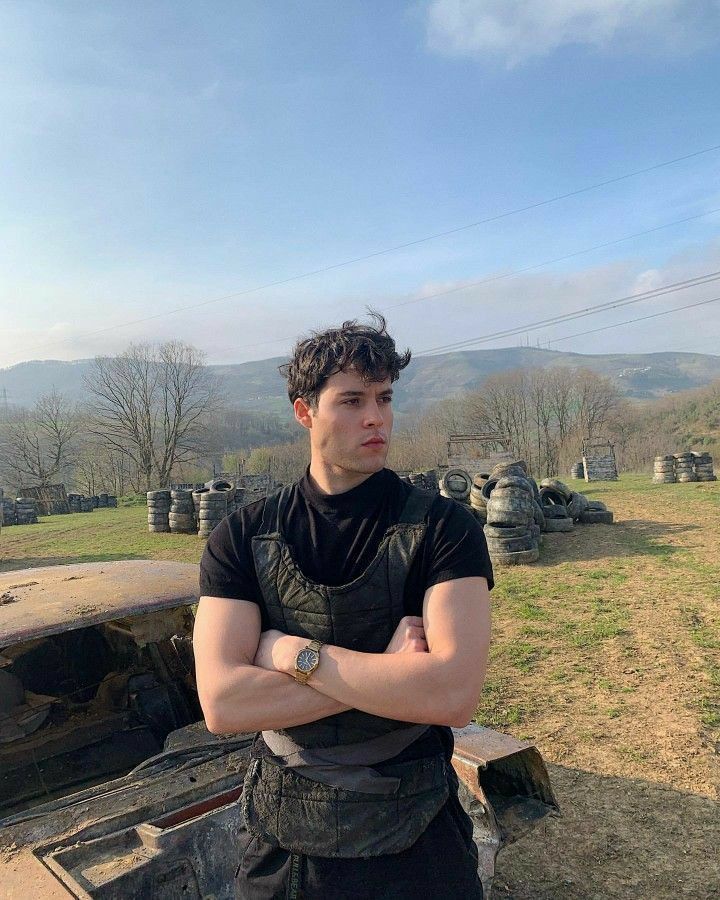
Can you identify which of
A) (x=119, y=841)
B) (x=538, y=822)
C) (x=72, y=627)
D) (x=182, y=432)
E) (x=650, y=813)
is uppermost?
(x=182, y=432)

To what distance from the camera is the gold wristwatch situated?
5.46ft

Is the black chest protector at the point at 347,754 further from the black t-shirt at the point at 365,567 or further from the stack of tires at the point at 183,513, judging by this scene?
the stack of tires at the point at 183,513

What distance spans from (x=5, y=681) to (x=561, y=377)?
62109mm

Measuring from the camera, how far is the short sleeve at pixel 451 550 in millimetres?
1718

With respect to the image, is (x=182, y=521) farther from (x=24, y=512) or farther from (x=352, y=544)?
(x=352, y=544)

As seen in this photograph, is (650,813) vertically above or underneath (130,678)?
underneath

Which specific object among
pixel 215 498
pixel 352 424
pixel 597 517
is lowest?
pixel 597 517

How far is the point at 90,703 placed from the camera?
446cm

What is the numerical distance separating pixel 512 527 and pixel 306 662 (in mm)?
10633

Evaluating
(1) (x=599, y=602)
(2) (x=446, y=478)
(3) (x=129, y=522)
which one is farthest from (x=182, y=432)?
(1) (x=599, y=602)

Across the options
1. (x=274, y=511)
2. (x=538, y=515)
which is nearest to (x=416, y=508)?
(x=274, y=511)

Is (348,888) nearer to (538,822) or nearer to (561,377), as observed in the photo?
(538,822)

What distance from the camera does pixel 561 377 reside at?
61938 millimetres

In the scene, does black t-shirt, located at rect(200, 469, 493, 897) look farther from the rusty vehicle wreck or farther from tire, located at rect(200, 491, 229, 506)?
tire, located at rect(200, 491, 229, 506)
